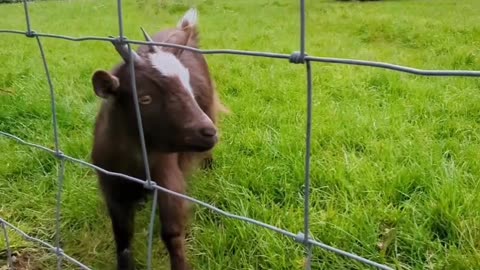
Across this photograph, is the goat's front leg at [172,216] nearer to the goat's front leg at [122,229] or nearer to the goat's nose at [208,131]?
the goat's front leg at [122,229]

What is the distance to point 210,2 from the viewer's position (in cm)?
1017

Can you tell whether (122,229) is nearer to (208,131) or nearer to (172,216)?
(172,216)

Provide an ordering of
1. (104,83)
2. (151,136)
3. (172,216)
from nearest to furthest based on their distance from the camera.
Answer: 1. (104,83)
2. (151,136)
3. (172,216)

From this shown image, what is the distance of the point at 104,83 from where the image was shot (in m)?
1.91

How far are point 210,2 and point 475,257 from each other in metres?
8.72

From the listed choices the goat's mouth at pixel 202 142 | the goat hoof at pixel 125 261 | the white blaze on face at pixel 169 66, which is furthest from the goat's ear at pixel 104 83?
the goat hoof at pixel 125 261

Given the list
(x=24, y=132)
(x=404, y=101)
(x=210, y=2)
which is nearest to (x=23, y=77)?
(x=24, y=132)

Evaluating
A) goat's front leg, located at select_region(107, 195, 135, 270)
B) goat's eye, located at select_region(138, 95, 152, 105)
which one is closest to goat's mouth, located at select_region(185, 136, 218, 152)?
goat's eye, located at select_region(138, 95, 152, 105)

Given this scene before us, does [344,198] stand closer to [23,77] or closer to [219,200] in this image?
[219,200]

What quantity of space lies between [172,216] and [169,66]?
18.5 inches

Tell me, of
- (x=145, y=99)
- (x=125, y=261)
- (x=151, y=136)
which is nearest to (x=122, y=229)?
(x=125, y=261)

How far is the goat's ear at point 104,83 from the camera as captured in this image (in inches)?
73.5

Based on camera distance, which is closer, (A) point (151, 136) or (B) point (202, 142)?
(B) point (202, 142)

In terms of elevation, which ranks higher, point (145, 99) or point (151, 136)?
point (145, 99)
